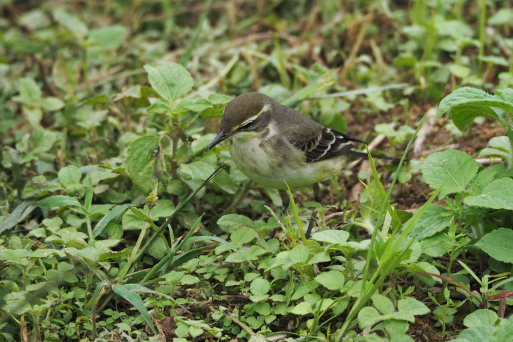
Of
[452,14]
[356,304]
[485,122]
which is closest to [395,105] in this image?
[485,122]

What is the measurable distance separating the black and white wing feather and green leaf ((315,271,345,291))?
5.09 feet

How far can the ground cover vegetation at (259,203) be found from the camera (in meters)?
3.72

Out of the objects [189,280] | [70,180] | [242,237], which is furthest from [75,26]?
[189,280]

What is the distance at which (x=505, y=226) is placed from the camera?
411cm

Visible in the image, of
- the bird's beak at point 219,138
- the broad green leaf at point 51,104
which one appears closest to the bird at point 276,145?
the bird's beak at point 219,138

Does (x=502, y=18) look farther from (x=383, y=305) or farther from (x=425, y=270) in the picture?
(x=383, y=305)

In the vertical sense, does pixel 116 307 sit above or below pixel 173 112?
below

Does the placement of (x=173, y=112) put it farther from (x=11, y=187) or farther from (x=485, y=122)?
(x=485, y=122)

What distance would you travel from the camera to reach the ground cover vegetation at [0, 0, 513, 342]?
3.72 m

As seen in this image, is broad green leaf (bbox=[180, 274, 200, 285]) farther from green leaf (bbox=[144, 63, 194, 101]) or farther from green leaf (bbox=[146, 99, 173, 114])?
green leaf (bbox=[144, 63, 194, 101])

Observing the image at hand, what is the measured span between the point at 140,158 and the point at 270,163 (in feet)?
3.32

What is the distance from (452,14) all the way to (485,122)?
6.96ft

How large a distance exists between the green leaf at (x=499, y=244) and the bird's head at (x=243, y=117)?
197 centimetres

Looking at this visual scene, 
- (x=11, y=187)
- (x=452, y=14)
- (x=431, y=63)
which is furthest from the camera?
(x=452, y=14)
